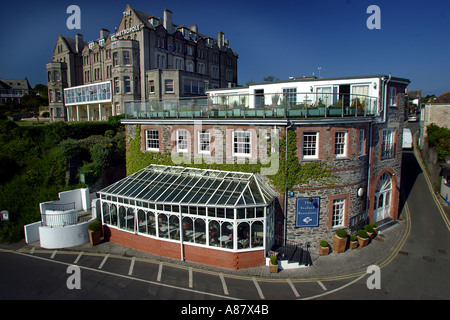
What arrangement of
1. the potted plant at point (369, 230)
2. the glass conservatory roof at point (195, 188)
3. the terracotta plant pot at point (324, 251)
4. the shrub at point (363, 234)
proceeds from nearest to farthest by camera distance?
the glass conservatory roof at point (195, 188) → the terracotta plant pot at point (324, 251) → the shrub at point (363, 234) → the potted plant at point (369, 230)

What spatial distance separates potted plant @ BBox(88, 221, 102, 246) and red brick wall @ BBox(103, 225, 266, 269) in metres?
1.78

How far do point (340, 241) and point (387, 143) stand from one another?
8.86 m

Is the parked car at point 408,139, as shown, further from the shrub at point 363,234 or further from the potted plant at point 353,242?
the potted plant at point 353,242

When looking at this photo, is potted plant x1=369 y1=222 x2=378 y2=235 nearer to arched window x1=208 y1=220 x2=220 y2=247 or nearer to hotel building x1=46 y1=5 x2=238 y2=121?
arched window x1=208 y1=220 x2=220 y2=247

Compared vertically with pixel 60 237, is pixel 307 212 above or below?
above

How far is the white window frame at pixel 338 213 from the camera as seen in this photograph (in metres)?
16.8

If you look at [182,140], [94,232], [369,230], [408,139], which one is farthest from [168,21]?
[369,230]

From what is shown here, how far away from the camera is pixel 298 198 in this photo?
16000 mm

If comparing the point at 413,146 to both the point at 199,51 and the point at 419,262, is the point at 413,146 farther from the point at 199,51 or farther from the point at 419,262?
the point at 199,51

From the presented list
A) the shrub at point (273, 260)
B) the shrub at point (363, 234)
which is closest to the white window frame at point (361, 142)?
the shrub at point (363, 234)

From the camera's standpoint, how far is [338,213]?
55.8 ft

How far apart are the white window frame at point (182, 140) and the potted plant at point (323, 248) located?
32.6ft

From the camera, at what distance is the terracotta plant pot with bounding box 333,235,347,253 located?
1627cm

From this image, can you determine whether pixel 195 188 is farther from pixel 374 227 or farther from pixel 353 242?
pixel 374 227
